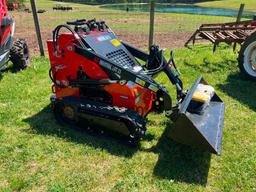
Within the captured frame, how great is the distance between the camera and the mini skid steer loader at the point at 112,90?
4.52 metres

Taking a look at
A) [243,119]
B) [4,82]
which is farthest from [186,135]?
[4,82]

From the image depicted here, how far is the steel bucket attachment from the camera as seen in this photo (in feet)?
13.1

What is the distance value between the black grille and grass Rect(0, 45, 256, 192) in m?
1.09

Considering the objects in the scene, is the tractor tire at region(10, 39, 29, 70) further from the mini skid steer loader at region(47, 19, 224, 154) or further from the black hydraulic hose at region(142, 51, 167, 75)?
the black hydraulic hose at region(142, 51, 167, 75)

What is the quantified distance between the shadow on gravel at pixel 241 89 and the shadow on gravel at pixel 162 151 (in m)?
2.35

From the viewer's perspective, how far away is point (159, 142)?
15.8ft

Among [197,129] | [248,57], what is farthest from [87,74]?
[248,57]

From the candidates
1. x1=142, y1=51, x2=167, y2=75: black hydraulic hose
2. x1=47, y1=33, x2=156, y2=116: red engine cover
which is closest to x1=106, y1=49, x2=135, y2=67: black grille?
x1=47, y1=33, x2=156, y2=116: red engine cover

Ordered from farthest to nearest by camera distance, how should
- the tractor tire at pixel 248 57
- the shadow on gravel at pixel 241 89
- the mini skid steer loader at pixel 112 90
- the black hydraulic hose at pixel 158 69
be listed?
the tractor tire at pixel 248 57 → the shadow on gravel at pixel 241 89 → the black hydraulic hose at pixel 158 69 → the mini skid steer loader at pixel 112 90

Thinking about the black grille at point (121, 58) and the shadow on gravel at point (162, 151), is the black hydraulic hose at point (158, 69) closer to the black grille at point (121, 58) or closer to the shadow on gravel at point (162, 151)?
the black grille at point (121, 58)

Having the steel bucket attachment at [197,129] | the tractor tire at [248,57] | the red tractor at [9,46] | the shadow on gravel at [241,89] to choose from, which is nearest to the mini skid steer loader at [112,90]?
the steel bucket attachment at [197,129]

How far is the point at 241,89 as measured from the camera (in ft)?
23.3

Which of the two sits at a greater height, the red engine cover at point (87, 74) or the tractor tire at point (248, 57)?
the red engine cover at point (87, 74)

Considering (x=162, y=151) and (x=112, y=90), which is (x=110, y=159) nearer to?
(x=162, y=151)
